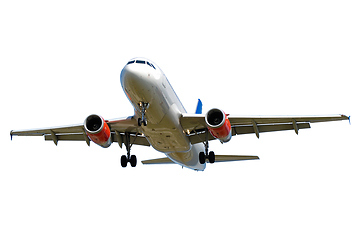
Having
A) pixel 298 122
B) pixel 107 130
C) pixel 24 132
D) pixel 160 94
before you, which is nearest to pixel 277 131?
pixel 298 122

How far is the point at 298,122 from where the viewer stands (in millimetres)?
24656

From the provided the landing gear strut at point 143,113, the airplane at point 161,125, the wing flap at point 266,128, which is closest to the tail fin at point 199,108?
the airplane at point 161,125

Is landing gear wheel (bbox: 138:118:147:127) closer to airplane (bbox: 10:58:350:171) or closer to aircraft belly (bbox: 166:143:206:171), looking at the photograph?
airplane (bbox: 10:58:350:171)

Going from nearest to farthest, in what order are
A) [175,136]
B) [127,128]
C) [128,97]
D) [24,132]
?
[128,97], [175,136], [127,128], [24,132]

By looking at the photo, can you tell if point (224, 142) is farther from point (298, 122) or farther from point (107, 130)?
point (107, 130)

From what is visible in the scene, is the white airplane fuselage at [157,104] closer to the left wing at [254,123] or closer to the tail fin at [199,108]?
the left wing at [254,123]

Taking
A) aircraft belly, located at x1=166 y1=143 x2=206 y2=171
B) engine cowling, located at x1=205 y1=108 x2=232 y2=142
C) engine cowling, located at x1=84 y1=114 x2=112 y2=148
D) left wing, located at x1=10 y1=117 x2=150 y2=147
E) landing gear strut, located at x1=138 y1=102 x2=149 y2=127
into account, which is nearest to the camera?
landing gear strut, located at x1=138 y1=102 x2=149 y2=127

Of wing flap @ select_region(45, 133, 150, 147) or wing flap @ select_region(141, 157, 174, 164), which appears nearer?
wing flap @ select_region(45, 133, 150, 147)

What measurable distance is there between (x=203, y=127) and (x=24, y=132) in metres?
11.0

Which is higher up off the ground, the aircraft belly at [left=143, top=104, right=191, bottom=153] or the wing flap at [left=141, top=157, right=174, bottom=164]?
the aircraft belly at [left=143, top=104, right=191, bottom=153]

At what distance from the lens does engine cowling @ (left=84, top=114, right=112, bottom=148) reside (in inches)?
943

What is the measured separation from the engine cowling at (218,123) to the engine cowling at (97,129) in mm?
5490

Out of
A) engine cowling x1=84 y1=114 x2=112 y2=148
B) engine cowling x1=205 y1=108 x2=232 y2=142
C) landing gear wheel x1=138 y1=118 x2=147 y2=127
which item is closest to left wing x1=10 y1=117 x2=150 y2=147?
engine cowling x1=84 y1=114 x2=112 y2=148

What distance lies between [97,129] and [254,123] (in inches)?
333
